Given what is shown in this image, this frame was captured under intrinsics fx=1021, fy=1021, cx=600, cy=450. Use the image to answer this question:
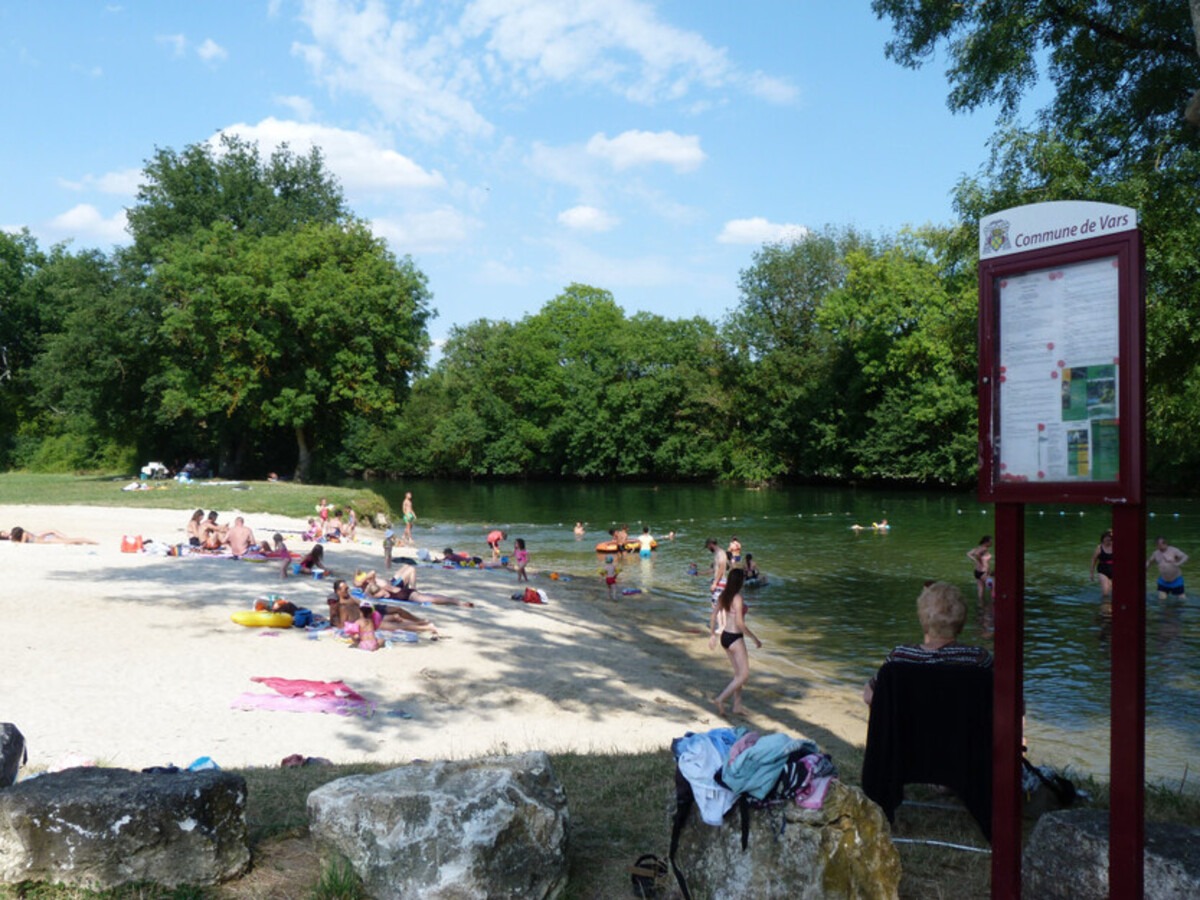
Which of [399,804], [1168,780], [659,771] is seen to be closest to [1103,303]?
[399,804]

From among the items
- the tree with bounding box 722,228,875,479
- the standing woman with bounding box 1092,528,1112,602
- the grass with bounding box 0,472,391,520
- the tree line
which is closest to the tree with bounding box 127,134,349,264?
the tree line

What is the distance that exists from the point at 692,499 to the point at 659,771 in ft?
166

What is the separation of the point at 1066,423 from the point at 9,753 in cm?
526

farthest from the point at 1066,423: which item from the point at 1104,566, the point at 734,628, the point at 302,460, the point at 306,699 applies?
the point at 302,460

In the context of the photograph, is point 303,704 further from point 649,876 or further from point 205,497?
point 205,497

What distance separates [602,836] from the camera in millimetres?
5137

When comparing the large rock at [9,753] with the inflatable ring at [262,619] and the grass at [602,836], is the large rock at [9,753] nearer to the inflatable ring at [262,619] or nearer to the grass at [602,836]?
the grass at [602,836]

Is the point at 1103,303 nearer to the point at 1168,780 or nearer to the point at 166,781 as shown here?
the point at 166,781

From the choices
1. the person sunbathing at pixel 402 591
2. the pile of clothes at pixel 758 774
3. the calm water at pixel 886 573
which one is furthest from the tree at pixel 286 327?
the pile of clothes at pixel 758 774

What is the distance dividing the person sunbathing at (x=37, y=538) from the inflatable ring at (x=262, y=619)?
435 inches

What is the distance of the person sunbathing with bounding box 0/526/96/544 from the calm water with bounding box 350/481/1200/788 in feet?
37.6

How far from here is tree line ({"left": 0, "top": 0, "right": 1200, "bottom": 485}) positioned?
12.9m

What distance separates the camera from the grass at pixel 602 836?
14.1 feet

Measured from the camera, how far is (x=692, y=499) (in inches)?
2247
